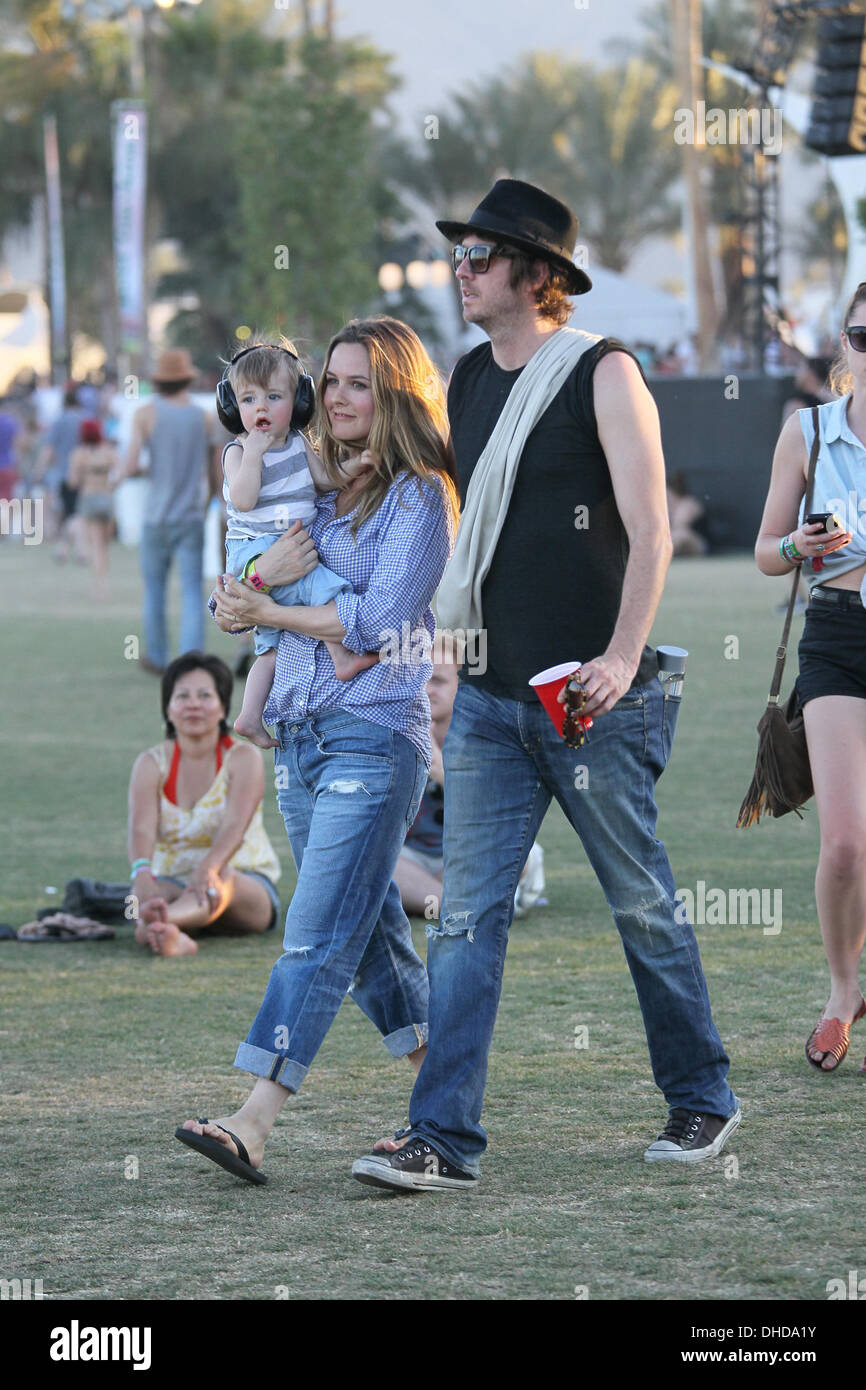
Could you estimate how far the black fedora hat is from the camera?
13.9 ft

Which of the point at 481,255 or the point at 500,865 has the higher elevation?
the point at 481,255

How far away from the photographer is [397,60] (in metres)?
61.0

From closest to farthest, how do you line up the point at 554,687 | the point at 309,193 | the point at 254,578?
the point at 554,687
the point at 254,578
the point at 309,193

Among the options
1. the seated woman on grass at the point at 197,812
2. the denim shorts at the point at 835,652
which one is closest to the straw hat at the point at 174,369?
the seated woman on grass at the point at 197,812

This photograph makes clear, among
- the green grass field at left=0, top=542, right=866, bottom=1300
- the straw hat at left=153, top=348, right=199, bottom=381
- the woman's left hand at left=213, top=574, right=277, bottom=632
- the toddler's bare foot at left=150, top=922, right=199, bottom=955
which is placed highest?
the straw hat at left=153, top=348, right=199, bottom=381

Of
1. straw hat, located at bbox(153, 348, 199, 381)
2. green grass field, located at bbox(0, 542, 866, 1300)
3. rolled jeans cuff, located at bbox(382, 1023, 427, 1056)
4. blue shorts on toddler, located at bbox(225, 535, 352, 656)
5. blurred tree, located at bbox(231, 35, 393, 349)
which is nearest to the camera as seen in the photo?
green grass field, located at bbox(0, 542, 866, 1300)

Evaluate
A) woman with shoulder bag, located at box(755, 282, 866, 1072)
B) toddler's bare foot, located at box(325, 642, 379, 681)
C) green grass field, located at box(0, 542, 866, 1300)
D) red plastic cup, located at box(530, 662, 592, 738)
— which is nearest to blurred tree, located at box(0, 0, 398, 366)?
green grass field, located at box(0, 542, 866, 1300)

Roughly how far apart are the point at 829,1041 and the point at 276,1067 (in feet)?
5.34

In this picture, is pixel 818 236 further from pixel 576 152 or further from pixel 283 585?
pixel 283 585

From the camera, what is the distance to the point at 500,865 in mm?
4320

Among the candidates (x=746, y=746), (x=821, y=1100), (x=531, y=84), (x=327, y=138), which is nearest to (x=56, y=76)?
(x=531, y=84)

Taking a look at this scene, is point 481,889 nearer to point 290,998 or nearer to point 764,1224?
point 290,998

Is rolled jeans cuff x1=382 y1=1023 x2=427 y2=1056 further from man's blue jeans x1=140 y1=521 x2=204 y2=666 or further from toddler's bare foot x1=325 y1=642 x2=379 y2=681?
man's blue jeans x1=140 y1=521 x2=204 y2=666

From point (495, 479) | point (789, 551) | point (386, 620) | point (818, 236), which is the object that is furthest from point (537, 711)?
point (818, 236)
